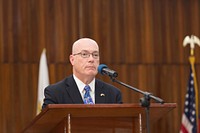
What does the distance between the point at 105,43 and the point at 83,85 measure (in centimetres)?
363

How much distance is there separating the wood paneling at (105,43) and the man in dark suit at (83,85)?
3.15 meters

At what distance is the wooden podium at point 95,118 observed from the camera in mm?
3576

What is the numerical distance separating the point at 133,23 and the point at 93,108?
15.8 ft

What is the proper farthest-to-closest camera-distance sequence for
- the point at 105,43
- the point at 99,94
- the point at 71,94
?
1. the point at 105,43
2. the point at 99,94
3. the point at 71,94

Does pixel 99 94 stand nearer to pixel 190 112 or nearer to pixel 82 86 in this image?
pixel 82 86

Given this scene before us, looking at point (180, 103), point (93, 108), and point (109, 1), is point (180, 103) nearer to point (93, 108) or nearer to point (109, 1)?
point (109, 1)

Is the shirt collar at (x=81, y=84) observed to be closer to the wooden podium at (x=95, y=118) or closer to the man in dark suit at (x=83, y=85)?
the man in dark suit at (x=83, y=85)

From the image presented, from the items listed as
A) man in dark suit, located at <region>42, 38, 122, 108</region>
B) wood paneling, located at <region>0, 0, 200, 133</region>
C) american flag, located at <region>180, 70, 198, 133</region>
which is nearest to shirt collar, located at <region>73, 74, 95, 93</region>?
man in dark suit, located at <region>42, 38, 122, 108</region>

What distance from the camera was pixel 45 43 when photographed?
7781mm

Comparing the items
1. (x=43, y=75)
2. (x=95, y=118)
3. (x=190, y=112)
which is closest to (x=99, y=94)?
(x=95, y=118)

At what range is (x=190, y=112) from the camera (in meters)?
7.68

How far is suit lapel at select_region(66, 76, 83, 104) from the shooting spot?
4.39 meters

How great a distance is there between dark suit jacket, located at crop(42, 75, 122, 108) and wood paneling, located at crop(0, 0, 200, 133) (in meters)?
3.14

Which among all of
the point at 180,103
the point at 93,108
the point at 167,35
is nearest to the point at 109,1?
the point at 167,35
